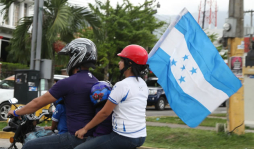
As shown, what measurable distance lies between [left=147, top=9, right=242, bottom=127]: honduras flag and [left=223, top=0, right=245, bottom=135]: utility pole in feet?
8.28

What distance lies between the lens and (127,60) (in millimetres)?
3373

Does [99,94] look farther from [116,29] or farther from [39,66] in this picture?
[116,29]

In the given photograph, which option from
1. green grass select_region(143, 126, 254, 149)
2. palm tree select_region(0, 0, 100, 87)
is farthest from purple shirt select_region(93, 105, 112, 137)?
palm tree select_region(0, 0, 100, 87)

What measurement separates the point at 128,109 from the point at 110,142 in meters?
0.33

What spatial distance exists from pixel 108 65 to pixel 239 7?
18453mm

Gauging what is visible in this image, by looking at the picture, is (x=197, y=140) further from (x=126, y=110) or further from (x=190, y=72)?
(x=126, y=110)

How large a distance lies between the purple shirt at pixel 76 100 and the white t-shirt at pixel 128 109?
0.86ft

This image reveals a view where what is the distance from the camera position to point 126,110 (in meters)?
3.29

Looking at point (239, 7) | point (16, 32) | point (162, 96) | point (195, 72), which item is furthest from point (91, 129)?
point (162, 96)

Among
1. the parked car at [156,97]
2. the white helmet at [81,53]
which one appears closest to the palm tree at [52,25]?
the parked car at [156,97]

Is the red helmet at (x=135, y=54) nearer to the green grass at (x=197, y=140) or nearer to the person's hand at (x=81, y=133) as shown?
the person's hand at (x=81, y=133)

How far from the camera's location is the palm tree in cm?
1329

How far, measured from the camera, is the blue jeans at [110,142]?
3.22 meters

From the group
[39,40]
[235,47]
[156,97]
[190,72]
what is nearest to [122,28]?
[156,97]
